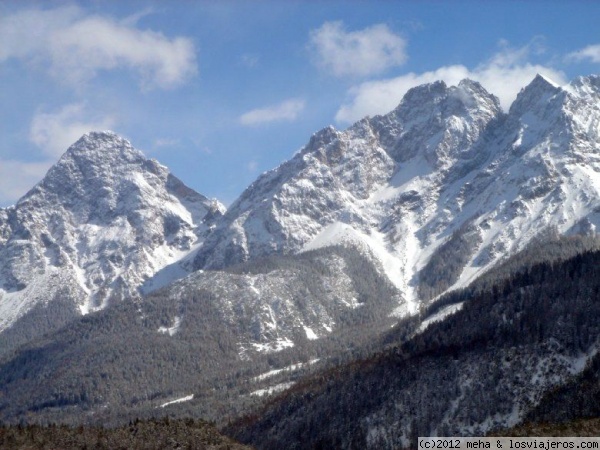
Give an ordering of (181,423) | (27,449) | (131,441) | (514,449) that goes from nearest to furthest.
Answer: (514,449) → (27,449) → (131,441) → (181,423)

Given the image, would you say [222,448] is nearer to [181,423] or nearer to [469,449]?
[181,423]

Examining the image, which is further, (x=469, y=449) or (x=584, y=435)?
(x=469, y=449)

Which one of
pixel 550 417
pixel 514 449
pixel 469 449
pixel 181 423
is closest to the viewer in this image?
pixel 514 449

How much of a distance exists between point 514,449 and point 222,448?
2248 inches

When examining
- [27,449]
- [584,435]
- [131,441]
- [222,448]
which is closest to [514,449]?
[584,435]

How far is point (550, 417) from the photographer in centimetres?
17988

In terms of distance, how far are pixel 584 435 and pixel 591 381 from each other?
78931mm

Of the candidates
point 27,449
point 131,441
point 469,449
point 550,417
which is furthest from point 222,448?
point 550,417

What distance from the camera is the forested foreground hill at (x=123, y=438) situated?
458ft

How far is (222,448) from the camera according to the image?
481ft

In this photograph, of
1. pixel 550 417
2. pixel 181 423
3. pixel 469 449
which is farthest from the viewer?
pixel 550 417

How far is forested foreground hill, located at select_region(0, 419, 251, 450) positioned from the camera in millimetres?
139750

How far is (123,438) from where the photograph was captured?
14788cm

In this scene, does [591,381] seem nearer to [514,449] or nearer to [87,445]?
[514,449]
